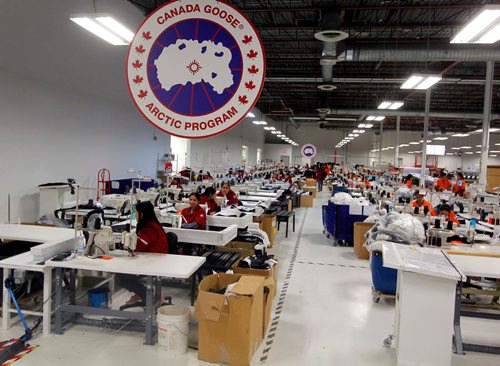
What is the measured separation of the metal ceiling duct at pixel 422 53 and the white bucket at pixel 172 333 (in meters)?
7.13

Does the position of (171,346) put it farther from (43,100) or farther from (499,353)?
(43,100)

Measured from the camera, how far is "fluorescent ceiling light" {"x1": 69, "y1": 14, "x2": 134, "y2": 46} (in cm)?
416

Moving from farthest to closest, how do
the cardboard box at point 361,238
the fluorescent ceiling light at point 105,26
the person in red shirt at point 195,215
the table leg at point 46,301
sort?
the cardboard box at point 361,238 → the person in red shirt at point 195,215 → the fluorescent ceiling light at point 105,26 → the table leg at point 46,301

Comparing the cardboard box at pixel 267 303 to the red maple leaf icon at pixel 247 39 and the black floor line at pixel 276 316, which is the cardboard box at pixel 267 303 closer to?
the black floor line at pixel 276 316

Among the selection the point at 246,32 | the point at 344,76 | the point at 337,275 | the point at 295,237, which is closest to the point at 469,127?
the point at 344,76

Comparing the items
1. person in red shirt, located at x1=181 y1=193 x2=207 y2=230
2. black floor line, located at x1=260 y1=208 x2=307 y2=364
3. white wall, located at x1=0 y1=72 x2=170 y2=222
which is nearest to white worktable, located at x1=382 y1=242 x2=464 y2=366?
black floor line, located at x1=260 y1=208 x2=307 y2=364

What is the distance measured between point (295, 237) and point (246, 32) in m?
6.44

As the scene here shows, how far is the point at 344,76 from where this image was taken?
44.0ft

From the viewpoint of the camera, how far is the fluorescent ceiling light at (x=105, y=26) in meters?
4.16

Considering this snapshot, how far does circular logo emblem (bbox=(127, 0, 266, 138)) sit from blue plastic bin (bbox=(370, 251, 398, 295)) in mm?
2997

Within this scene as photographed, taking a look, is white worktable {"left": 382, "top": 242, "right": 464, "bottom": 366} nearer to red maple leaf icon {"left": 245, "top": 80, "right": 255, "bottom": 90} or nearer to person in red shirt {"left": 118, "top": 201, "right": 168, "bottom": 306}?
red maple leaf icon {"left": 245, "top": 80, "right": 255, "bottom": 90}

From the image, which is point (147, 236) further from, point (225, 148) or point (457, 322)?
point (225, 148)

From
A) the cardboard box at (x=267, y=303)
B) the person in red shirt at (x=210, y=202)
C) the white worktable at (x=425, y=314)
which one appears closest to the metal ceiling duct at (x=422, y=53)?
the person in red shirt at (x=210, y=202)

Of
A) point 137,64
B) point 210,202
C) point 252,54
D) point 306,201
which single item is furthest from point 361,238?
point 306,201
